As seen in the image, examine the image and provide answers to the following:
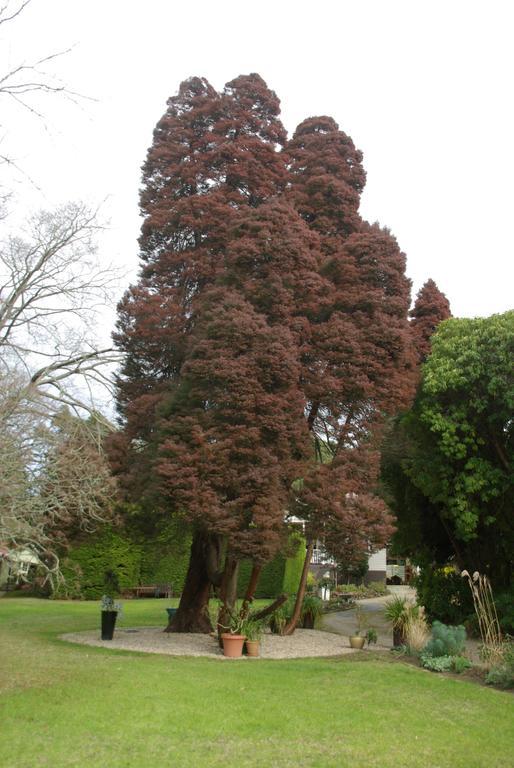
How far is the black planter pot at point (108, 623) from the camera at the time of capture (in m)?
14.8

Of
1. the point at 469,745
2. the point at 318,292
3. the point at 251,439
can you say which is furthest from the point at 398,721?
the point at 318,292

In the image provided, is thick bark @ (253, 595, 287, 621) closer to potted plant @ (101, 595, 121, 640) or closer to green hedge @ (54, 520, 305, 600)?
potted plant @ (101, 595, 121, 640)

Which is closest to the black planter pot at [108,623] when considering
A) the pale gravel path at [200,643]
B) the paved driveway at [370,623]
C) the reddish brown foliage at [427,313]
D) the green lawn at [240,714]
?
the pale gravel path at [200,643]

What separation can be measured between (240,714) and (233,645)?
4963 millimetres

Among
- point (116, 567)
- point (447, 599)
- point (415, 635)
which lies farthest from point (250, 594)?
point (116, 567)

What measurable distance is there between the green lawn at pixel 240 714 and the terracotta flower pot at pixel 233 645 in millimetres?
798

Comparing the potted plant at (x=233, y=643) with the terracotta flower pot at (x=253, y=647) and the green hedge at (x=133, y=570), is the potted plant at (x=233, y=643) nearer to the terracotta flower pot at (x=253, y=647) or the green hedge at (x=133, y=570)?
the terracotta flower pot at (x=253, y=647)

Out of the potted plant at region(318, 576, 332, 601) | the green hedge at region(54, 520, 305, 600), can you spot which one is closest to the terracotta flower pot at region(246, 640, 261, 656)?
the green hedge at region(54, 520, 305, 600)

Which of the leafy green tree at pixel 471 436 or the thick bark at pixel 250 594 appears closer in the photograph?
the thick bark at pixel 250 594

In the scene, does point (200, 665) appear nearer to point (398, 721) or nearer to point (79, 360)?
point (398, 721)

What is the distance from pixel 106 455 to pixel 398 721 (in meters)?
9.24

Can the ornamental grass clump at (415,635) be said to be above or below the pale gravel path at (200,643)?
above

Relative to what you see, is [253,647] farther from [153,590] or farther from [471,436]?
[153,590]

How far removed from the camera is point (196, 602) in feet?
55.0
